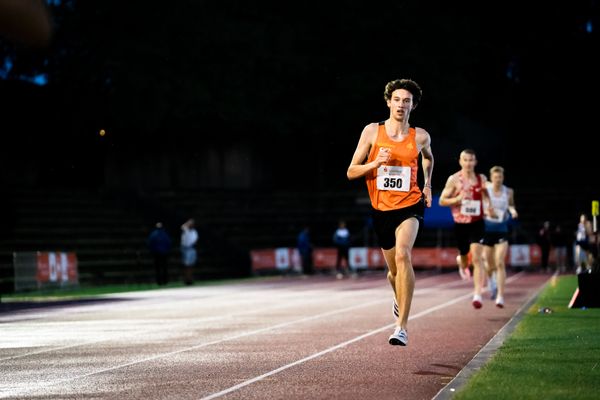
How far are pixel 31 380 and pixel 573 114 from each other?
60805 millimetres

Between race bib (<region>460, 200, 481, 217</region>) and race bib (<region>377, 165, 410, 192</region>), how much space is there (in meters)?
7.05

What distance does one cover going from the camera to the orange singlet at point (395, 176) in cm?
1088

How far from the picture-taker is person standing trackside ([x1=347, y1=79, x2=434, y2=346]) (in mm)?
10859

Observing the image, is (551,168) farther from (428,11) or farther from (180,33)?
(180,33)

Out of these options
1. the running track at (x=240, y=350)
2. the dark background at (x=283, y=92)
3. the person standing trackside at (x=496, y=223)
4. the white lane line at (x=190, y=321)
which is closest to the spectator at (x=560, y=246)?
the dark background at (x=283, y=92)

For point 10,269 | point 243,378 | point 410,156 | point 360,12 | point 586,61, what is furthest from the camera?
point 586,61

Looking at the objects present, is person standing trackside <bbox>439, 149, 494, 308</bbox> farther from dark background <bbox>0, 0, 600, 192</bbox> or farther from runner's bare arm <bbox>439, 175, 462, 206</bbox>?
dark background <bbox>0, 0, 600, 192</bbox>

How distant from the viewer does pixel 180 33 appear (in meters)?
55.8

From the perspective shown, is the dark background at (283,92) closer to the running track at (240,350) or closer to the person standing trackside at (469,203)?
the running track at (240,350)

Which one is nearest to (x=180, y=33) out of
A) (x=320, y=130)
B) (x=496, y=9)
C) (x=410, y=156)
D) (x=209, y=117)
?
(x=209, y=117)

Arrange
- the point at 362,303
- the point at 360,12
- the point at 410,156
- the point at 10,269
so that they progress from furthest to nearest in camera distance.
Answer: the point at 360,12 → the point at 10,269 → the point at 362,303 → the point at 410,156

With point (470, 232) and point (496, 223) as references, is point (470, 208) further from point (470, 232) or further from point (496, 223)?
point (496, 223)

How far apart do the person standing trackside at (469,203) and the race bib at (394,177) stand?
21.3 feet

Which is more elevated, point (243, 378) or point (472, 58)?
point (472, 58)
